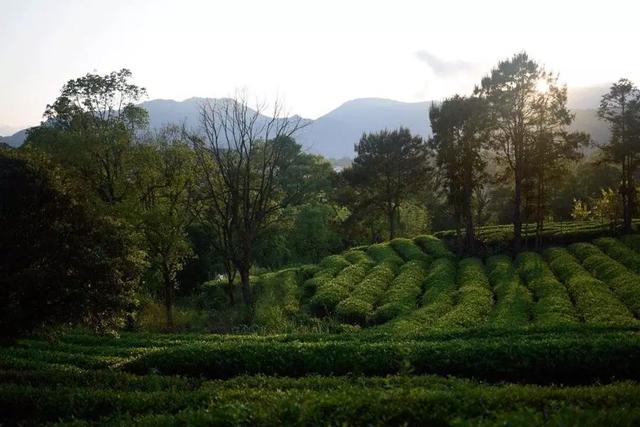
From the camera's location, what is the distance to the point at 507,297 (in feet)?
86.0

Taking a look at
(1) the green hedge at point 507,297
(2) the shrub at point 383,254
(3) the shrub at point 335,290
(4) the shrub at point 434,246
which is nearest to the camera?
(1) the green hedge at point 507,297

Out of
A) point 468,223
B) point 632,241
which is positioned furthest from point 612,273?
point 468,223

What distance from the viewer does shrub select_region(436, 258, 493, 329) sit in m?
22.0

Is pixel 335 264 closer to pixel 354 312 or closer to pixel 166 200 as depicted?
pixel 354 312

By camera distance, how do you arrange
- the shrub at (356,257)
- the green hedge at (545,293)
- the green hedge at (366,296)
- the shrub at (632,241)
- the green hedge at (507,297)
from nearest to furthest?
the green hedge at (545,293), the green hedge at (507,297), the green hedge at (366,296), the shrub at (632,241), the shrub at (356,257)

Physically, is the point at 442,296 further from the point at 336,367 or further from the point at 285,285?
the point at 336,367

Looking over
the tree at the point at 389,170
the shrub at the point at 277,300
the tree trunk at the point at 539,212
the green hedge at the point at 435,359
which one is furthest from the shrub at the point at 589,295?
the tree at the point at 389,170

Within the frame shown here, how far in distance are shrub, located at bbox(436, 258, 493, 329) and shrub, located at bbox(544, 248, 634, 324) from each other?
13.7ft

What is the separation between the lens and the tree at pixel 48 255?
44.8ft

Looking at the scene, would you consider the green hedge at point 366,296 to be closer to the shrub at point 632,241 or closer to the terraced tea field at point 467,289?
the terraced tea field at point 467,289

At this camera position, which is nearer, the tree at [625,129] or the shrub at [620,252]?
the shrub at [620,252]

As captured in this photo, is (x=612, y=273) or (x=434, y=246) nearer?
(x=612, y=273)

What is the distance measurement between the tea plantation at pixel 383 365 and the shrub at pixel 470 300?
13 cm

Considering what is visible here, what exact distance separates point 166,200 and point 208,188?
366 centimetres
